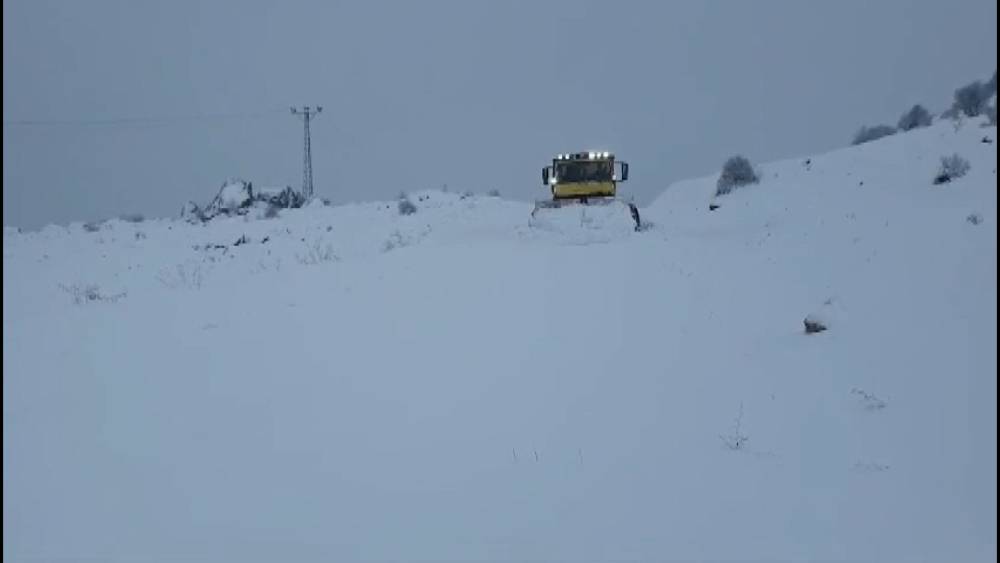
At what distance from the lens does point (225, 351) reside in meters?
6.62

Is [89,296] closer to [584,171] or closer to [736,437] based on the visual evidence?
[736,437]

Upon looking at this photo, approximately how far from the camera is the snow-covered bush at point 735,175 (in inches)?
882

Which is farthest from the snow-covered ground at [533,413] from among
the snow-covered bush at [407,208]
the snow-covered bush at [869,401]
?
the snow-covered bush at [407,208]

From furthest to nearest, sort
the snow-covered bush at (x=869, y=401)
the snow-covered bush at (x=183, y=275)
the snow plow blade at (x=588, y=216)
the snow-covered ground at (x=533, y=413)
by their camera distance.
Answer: the snow plow blade at (x=588, y=216) < the snow-covered bush at (x=183, y=275) < the snow-covered bush at (x=869, y=401) < the snow-covered ground at (x=533, y=413)

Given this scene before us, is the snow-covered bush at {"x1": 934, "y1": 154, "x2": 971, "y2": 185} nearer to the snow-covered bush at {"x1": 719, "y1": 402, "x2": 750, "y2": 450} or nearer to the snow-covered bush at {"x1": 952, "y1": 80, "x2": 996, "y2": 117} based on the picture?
the snow-covered bush at {"x1": 952, "y1": 80, "x2": 996, "y2": 117}

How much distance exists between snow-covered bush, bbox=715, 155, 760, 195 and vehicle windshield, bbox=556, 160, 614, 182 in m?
5.79

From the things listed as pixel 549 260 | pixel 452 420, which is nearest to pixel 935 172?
pixel 549 260

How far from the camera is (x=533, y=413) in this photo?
4.71 meters

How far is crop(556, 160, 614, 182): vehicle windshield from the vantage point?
18859 millimetres

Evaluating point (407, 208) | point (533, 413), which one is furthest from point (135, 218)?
point (533, 413)

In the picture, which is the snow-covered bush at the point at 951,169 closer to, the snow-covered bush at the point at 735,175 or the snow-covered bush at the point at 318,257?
the snow-covered bush at the point at 735,175

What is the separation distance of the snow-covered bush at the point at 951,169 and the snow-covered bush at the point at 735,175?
8.31m

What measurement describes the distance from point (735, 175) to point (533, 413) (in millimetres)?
20410

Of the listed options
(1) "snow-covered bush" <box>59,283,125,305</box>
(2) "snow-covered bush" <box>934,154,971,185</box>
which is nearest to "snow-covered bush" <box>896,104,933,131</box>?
(2) "snow-covered bush" <box>934,154,971,185</box>
